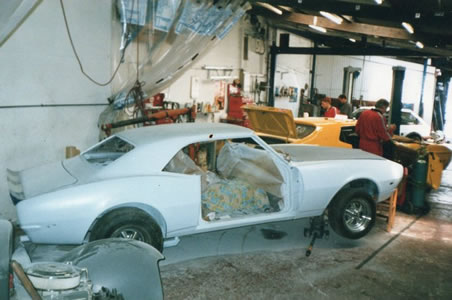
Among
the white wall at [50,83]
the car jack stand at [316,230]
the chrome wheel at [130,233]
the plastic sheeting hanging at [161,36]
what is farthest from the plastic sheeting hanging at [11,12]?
the car jack stand at [316,230]

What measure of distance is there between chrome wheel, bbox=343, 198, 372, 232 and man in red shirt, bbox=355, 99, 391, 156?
1947 millimetres

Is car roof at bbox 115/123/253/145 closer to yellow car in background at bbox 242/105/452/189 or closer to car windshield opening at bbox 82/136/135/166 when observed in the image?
car windshield opening at bbox 82/136/135/166

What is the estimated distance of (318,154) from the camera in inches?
215

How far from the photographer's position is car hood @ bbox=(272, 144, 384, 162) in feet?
17.1

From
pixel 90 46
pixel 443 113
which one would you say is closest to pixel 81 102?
pixel 90 46

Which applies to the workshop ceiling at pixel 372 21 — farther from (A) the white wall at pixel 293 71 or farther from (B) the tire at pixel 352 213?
(B) the tire at pixel 352 213

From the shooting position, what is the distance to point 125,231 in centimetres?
397

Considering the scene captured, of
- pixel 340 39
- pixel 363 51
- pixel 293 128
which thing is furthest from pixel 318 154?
pixel 340 39

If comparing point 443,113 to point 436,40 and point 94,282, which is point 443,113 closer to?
point 436,40

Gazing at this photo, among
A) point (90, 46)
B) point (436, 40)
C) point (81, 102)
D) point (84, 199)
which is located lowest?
point (84, 199)

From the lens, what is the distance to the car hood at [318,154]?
522 centimetres

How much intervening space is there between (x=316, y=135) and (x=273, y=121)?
0.80 meters

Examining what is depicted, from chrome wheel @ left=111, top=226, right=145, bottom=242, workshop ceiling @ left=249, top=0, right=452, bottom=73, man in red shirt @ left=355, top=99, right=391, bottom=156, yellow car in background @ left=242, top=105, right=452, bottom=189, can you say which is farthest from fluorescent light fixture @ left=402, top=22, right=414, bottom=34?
chrome wheel @ left=111, top=226, right=145, bottom=242

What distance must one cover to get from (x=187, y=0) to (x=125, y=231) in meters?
3.84
